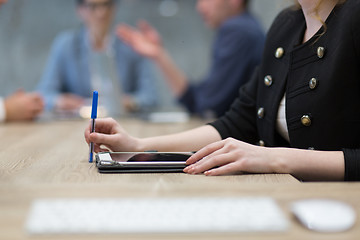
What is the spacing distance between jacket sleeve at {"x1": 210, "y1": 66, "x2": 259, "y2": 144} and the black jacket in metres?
0.06

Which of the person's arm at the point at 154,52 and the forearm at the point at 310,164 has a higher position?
the person's arm at the point at 154,52

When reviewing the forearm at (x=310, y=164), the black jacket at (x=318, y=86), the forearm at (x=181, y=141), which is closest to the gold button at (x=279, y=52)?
the black jacket at (x=318, y=86)

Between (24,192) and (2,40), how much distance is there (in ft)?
10.6

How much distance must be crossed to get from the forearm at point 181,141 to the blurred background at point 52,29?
2606mm

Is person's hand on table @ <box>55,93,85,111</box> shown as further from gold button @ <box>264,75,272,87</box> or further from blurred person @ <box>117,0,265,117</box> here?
gold button @ <box>264,75,272,87</box>

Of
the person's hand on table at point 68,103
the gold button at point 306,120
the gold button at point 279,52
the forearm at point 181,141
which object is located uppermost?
the gold button at point 279,52

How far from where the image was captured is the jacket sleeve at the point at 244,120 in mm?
1492

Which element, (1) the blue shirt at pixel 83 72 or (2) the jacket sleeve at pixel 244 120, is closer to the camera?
(2) the jacket sleeve at pixel 244 120

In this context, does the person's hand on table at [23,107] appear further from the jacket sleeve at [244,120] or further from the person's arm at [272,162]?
the person's arm at [272,162]

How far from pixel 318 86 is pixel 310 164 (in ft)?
0.72

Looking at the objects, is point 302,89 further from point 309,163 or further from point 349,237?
point 349,237

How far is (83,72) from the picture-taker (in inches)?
133

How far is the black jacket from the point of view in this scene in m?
→ 1.20

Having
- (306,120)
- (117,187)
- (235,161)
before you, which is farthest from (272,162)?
(117,187)
